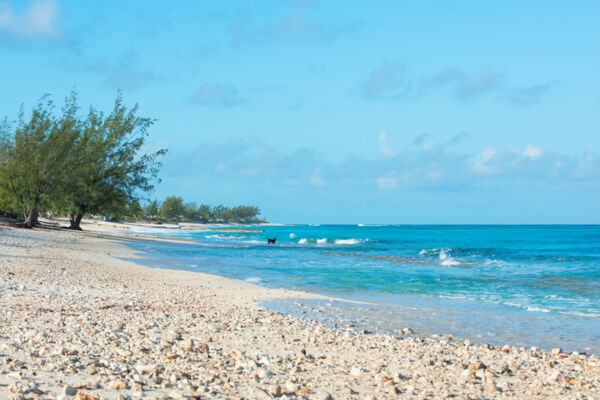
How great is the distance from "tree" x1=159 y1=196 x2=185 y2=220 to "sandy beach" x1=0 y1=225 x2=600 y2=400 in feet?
480

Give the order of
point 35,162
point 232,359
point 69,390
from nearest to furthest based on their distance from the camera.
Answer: point 69,390 → point 232,359 → point 35,162

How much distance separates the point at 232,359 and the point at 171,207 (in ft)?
501

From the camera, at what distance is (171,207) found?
→ 154 metres

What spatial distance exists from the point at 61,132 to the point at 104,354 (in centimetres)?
3815

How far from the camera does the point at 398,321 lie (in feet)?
35.4

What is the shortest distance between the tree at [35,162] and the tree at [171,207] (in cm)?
11384

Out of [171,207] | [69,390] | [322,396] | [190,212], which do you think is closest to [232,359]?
[322,396]

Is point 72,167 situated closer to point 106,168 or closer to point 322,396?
point 106,168

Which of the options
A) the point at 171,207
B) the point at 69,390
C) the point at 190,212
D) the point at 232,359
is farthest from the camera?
the point at 190,212

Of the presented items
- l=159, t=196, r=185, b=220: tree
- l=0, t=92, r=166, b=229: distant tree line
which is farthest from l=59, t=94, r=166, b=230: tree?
l=159, t=196, r=185, b=220: tree

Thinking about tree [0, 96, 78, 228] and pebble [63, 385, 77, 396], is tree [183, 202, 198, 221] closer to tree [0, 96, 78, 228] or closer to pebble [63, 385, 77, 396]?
tree [0, 96, 78, 228]

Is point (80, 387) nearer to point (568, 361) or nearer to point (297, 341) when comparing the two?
point (297, 341)

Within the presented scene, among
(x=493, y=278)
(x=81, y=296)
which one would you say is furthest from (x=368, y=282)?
(x=81, y=296)

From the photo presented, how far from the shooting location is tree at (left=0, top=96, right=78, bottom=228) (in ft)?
122
